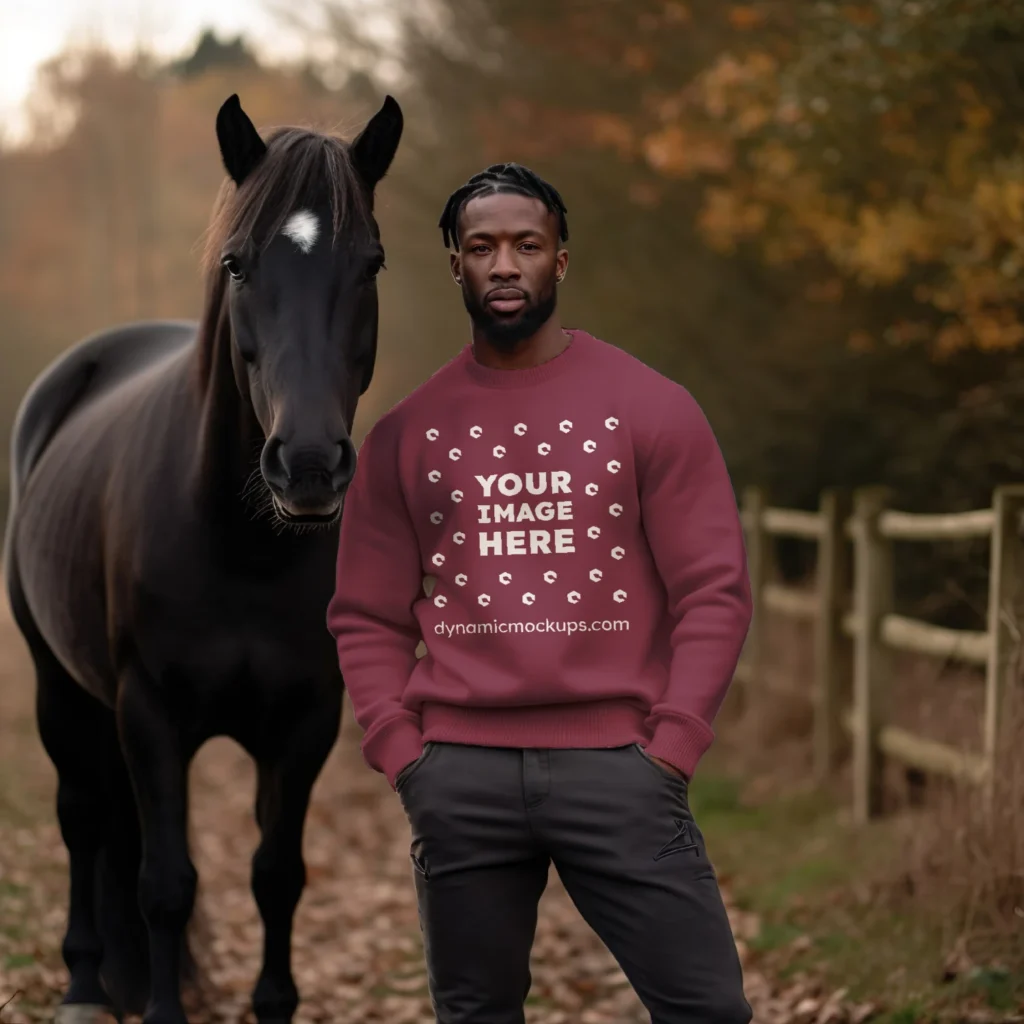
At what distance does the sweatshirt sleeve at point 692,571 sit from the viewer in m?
2.58

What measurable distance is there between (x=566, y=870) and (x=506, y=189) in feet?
3.92

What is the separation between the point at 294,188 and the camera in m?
3.31

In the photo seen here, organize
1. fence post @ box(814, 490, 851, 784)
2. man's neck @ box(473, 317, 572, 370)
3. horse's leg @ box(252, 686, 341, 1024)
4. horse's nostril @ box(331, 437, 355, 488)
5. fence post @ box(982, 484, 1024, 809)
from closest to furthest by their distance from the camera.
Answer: man's neck @ box(473, 317, 572, 370) < horse's nostril @ box(331, 437, 355, 488) < horse's leg @ box(252, 686, 341, 1024) < fence post @ box(982, 484, 1024, 809) < fence post @ box(814, 490, 851, 784)

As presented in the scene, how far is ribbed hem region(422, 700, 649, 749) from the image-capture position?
2.62 m

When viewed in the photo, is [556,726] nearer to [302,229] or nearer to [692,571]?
[692,571]

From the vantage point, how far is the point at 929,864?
5145 mm

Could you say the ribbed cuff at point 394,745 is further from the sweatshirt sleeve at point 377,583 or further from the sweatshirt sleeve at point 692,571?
the sweatshirt sleeve at point 692,571

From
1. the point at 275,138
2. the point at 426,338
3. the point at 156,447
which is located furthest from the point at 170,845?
A: the point at 426,338

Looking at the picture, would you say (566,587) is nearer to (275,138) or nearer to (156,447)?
(275,138)

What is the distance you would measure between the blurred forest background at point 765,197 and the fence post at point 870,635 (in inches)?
24.1

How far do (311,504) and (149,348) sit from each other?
3.05m

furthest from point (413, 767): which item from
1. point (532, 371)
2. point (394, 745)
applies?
point (532, 371)

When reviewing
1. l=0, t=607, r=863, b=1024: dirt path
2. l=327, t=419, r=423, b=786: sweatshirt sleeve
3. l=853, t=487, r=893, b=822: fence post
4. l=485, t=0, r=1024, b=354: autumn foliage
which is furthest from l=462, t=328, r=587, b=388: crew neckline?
l=853, t=487, r=893, b=822: fence post

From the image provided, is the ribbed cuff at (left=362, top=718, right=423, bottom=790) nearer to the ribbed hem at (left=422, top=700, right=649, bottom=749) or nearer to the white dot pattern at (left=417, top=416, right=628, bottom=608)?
the ribbed hem at (left=422, top=700, right=649, bottom=749)
